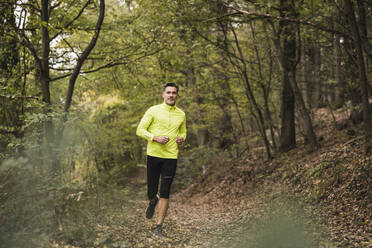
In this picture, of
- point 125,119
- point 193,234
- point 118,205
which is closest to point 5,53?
point 118,205

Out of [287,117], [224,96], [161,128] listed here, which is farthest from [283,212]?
[224,96]

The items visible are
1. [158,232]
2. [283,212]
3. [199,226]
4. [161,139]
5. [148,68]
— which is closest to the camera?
[161,139]

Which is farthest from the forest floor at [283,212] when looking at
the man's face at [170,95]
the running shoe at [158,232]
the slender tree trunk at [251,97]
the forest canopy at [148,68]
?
the man's face at [170,95]

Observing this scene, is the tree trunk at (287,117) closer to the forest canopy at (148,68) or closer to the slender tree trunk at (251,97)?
the forest canopy at (148,68)

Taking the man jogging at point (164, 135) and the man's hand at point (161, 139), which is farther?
the man jogging at point (164, 135)

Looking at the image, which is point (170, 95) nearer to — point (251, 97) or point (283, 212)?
point (283, 212)

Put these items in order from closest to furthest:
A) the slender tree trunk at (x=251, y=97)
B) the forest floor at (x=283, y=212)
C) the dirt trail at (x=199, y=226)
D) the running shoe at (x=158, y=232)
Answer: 1. the forest floor at (x=283, y=212)
2. the dirt trail at (x=199, y=226)
3. the running shoe at (x=158, y=232)
4. the slender tree trunk at (x=251, y=97)

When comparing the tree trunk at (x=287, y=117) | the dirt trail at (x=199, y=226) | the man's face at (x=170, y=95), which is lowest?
the dirt trail at (x=199, y=226)

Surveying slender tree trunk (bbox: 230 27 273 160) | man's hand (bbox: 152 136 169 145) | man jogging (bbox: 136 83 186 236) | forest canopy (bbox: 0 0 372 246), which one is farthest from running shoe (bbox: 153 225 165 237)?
slender tree trunk (bbox: 230 27 273 160)

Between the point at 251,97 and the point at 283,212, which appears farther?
the point at 251,97

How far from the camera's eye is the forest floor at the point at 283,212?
4.68 metres

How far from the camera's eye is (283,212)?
247 inches

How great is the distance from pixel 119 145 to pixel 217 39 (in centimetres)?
700

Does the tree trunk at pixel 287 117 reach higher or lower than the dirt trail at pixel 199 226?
higher
